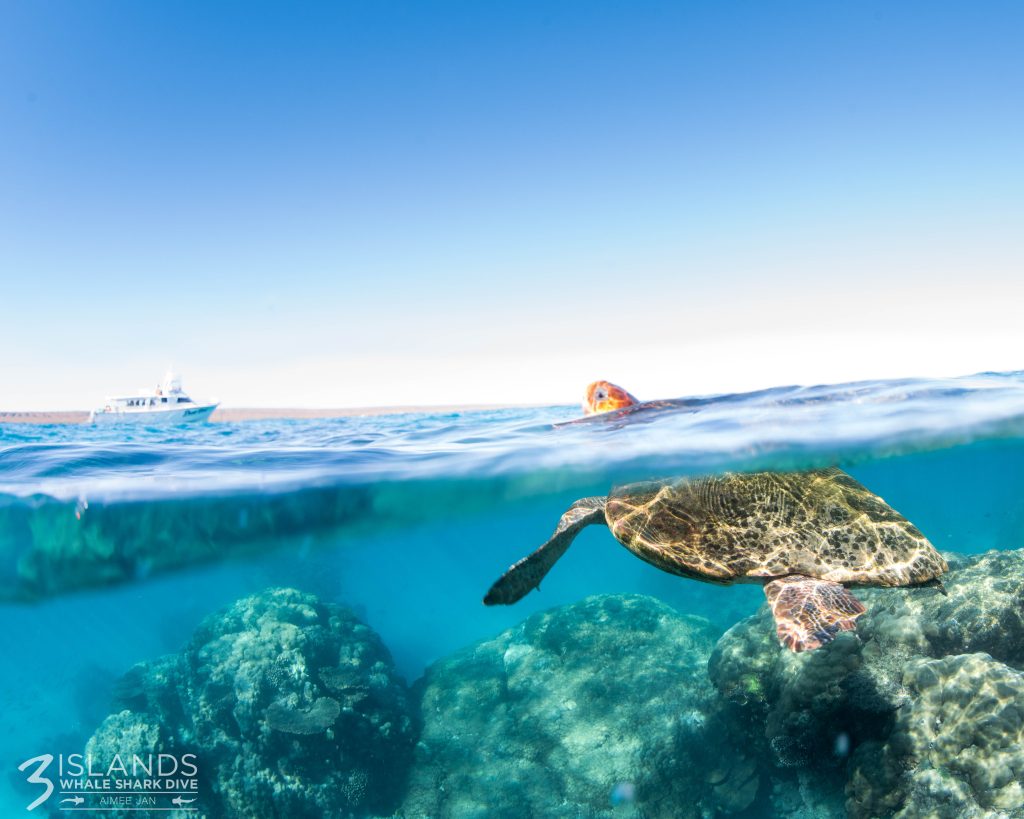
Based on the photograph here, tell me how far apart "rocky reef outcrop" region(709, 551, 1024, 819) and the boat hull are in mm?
22463

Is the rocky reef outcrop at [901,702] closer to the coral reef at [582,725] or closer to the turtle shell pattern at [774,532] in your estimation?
the coral reef at [582,725]

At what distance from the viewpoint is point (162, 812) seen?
36.5 feet

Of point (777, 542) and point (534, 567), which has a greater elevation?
point (777, 542)

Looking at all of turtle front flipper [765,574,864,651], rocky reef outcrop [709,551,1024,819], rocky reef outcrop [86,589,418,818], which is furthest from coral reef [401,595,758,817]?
turtle front flipper [765,574,864,651]

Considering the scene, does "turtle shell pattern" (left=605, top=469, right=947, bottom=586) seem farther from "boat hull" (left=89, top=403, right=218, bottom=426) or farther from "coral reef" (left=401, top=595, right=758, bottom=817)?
"boat hull" (left=89, top=403, right=218, bottom=426)

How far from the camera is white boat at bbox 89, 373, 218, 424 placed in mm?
22281

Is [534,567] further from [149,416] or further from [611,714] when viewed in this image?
[149,416]

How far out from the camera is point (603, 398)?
9.09 m

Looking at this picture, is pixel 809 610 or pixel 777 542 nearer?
pixel 809 610

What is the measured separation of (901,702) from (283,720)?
11.3 meters

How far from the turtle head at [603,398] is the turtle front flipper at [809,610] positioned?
15.0 feet

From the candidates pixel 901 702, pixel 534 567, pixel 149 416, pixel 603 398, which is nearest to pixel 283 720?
pixel 534 567

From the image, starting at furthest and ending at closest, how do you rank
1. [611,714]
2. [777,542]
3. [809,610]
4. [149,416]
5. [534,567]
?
[149,416] < [611,714] < [534,567] < [777,542] < [809,610]

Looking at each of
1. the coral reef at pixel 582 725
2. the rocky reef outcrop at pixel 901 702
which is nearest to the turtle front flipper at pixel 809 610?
the rocky reef outcrop at pixel 901 702
